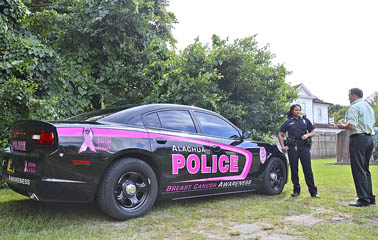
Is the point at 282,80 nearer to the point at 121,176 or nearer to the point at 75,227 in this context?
the point at 121,176

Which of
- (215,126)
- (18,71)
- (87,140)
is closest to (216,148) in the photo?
(215,126)

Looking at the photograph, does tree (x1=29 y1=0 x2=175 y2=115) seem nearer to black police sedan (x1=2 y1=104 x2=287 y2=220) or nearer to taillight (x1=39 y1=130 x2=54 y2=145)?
black police sedan (x1=2 y1=104 x2=287 y2=220)

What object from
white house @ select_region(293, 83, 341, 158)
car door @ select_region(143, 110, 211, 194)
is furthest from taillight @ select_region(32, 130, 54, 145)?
white house @ select_region(293, 83, 341, 158)

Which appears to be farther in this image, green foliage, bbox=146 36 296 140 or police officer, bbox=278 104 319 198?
green foliage, bbox=146 36 296 140

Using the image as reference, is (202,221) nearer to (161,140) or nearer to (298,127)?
(161,140)

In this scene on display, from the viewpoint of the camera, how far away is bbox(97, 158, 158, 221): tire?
141 inches

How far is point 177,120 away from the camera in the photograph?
458cm

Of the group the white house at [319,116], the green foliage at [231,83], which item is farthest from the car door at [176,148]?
the white house at [319,116]

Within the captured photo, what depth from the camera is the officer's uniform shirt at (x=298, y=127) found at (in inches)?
225

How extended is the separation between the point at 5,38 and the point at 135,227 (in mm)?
4772

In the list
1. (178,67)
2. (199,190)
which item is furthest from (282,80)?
Result: (199,190)

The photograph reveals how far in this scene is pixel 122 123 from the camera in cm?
395

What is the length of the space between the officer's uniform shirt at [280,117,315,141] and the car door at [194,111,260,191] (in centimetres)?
78

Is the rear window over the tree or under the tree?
under
